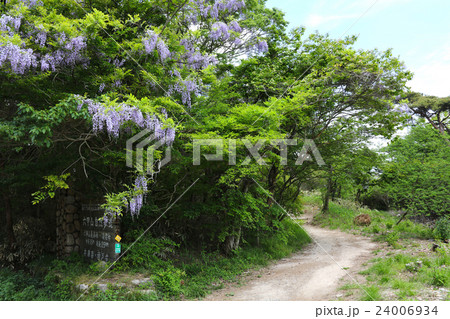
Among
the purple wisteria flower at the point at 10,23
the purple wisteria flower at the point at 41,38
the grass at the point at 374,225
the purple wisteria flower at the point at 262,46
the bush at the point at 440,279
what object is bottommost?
the grass at the point at 374,225

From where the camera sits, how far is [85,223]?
7902 millimetres

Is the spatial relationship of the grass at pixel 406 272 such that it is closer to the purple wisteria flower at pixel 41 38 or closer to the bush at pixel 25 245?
the purple wisteria flower at pixel 41 38

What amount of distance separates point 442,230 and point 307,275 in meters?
5.91

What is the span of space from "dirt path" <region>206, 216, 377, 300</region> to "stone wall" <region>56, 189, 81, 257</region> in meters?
4.02

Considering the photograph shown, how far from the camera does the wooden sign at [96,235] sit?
23.1 ft

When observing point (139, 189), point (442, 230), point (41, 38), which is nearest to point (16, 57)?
point (41, 38)

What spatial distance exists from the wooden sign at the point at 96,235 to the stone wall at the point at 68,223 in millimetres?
359

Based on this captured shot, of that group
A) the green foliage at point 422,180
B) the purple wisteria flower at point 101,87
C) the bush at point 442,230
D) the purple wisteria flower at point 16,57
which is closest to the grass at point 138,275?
the purple wisteria flower at point 101,87

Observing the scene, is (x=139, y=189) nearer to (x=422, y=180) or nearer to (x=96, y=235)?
(x=96, y=235)

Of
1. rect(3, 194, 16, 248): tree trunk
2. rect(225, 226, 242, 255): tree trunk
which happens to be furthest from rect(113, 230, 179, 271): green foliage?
rect(3, 194, 16, 248): tree trunk

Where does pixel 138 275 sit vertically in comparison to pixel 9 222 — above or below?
below

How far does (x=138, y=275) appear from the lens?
6.69 m

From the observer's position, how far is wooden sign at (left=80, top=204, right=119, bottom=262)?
704 centimetres
